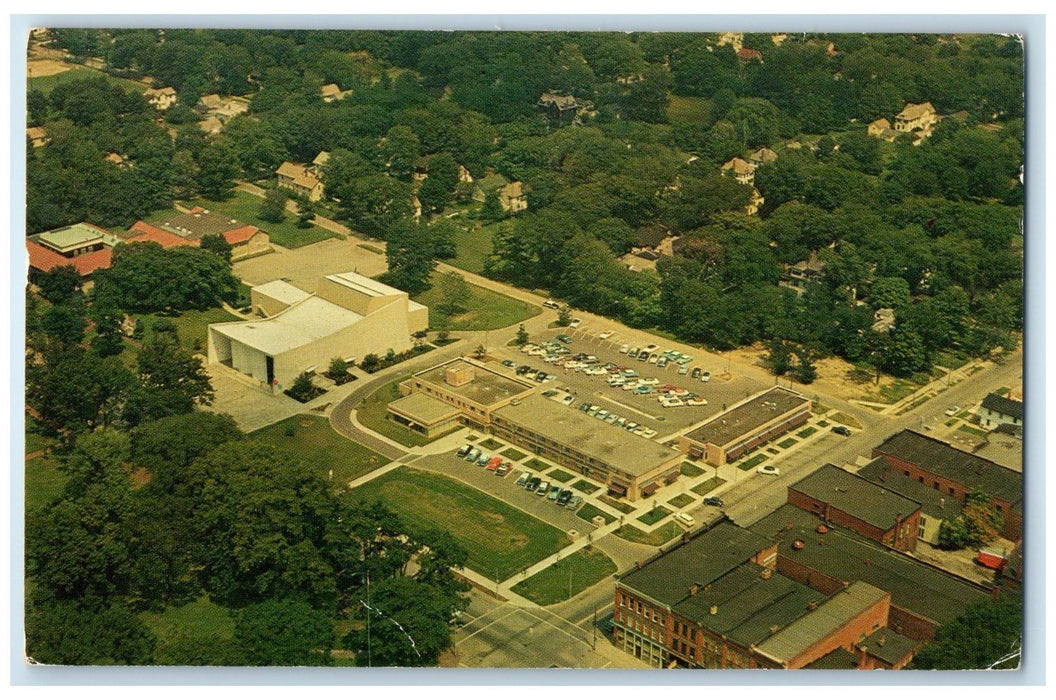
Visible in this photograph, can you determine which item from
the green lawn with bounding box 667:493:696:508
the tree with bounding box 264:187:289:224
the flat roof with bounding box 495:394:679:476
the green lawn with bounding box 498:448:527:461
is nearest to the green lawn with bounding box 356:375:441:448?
the green lawn with bounding box 498:448:527:461

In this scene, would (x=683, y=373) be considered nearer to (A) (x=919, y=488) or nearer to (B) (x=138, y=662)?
(A) (x=919, y=488)

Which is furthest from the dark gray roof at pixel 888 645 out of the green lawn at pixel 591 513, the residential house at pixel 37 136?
the residential house at pixel 37 136

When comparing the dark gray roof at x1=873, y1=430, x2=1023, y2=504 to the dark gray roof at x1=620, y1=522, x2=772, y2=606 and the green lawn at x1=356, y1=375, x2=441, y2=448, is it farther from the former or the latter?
the green lawn at x1=356, y1=375, x2=441, y2=448

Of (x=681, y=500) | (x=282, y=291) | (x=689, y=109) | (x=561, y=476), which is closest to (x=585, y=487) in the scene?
(x=561, y=476)

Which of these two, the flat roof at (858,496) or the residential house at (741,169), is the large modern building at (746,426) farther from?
the residential house at (741,169)

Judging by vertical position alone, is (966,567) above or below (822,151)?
below

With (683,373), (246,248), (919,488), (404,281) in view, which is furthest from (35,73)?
(919,488)
